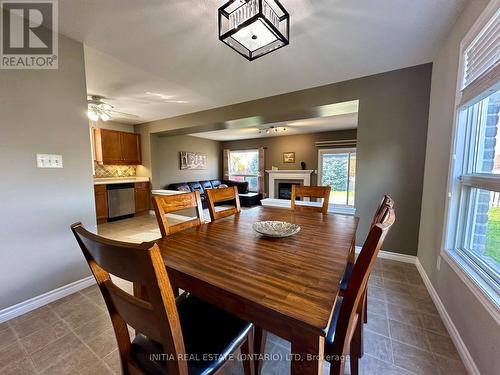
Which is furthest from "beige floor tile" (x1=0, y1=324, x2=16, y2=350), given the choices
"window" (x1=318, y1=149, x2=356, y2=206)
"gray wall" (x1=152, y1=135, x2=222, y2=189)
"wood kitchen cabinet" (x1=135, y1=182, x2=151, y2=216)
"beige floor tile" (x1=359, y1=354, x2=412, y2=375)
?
"window" (x1=318, y1=149, x2=356, y2=206)

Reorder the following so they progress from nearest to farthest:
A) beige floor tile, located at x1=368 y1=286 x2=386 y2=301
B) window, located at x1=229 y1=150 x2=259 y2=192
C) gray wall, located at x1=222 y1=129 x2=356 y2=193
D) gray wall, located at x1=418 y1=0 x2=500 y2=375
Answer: gray wall, located at x1=418 y1=0 x2=500 y2=375, beige floor tile, located at x1=368 y1=286 x2=386 y2=301, gray wall, located at x1=222 y1=129 x2=356 y2=193, window, located at x1=229 y1=150 x2=259 y2=192

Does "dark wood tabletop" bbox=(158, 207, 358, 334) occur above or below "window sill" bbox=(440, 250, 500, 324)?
above

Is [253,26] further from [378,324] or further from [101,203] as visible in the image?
[101,203]

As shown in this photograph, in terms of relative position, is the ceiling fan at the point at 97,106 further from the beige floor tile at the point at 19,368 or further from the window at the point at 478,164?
the window at the point at 478,164

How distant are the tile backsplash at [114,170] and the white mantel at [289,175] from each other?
4.11 m

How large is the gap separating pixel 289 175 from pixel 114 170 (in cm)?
496

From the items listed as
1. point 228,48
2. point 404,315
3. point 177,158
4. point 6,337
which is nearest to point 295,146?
point 177,158

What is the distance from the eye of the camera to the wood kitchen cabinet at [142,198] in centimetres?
510

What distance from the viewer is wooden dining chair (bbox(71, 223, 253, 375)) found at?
21.0 inches

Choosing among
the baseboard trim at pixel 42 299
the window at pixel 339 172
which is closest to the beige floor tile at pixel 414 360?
the baseboard trim at pixel 42 299

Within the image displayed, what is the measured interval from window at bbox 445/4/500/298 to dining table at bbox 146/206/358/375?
812 millimetres

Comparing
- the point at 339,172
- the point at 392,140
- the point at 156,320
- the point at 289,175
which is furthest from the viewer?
the point at 289,175

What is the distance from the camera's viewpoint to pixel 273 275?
83 cm

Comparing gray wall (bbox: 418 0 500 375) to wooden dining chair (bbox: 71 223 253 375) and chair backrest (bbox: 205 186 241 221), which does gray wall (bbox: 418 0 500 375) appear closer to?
wooden dining chair (bbox: 71 223 253 375)
